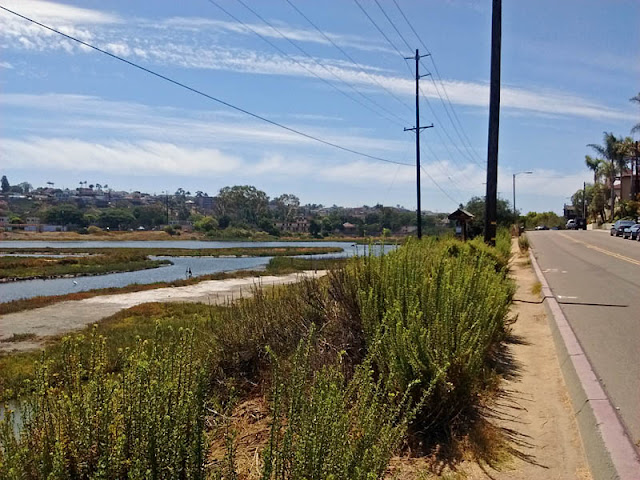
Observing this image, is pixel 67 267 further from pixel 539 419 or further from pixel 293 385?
pixel 293 385

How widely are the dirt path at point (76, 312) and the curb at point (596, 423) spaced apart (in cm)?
830

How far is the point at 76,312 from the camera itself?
28.1 meters

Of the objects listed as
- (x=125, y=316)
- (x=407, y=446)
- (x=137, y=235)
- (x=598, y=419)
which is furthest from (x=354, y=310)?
(x=137, y=235)

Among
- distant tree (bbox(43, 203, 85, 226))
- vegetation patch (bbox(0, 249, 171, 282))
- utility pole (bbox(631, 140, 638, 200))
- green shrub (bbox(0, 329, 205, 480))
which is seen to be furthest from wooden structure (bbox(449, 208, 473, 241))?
distant tree (bbox(43, 203, 85, 226))

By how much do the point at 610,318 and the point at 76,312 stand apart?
24371 mm

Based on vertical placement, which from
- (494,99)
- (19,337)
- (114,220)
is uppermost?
(494,99)

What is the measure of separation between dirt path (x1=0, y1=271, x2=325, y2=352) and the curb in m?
8.30

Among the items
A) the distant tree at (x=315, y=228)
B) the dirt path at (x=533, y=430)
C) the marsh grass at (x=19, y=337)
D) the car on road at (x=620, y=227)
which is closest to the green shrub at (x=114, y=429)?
the dirt path at (x=533, y=430)

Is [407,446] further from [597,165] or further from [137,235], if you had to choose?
[137,235]

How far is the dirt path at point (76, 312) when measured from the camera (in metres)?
21.4

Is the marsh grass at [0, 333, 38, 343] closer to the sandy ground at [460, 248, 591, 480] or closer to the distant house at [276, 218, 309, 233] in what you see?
the sandy ground at [460, 248, 591, 480]

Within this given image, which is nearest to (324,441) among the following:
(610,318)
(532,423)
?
(532,423)

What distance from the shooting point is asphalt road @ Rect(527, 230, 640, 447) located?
6.21m

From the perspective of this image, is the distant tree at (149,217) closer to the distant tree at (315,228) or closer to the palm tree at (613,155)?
the distant tree at (315,228)
